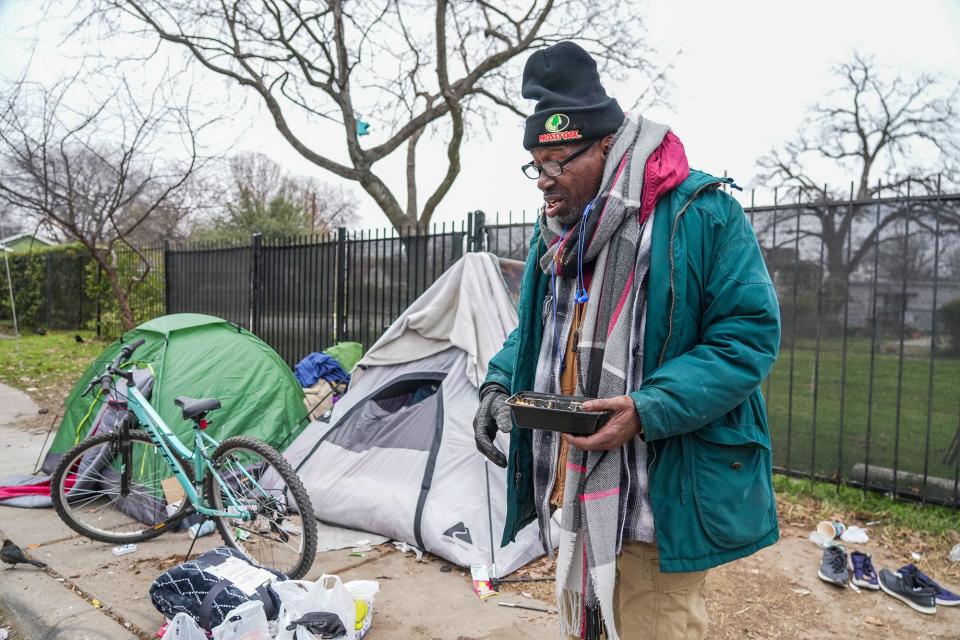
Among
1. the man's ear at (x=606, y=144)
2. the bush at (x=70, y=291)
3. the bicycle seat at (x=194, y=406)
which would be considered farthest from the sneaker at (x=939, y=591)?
the bush at (x=70, y=291)

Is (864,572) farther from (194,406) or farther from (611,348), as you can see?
(194,406)

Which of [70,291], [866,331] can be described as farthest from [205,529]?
[70,291]

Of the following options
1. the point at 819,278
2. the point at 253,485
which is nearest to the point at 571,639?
the point at 253,485

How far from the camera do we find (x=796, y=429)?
19.0 ft

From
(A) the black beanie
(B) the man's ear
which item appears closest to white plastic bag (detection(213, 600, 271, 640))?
(A) the black beanie

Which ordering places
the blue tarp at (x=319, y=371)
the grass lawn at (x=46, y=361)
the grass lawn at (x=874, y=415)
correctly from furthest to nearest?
the grass lawn at (x=46, y=361) → the blue tarp at (x=319, y=371) → the grass lawn at (x=874, y=415)

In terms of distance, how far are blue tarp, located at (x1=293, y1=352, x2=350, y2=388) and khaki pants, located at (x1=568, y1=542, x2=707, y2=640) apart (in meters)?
4.25

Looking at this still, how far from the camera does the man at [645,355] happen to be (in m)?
1.52

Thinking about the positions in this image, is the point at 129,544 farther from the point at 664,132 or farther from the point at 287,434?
the point at 664,132

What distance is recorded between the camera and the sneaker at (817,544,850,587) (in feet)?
11.8

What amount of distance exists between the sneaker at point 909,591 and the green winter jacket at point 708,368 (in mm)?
2398

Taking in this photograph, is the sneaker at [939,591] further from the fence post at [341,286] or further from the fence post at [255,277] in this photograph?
the fence post at [255,277]

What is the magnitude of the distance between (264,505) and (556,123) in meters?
2.90

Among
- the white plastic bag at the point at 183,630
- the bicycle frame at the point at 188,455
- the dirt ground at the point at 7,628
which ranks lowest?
the dirt ground at the point at 7,628
